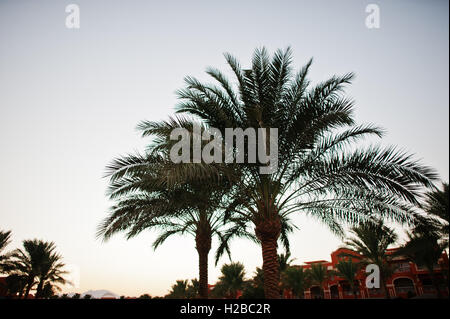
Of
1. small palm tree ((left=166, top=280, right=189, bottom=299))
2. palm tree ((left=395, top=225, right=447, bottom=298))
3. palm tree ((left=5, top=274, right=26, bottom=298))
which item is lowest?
small palm tree ((left=166, top=280, right=189, bottom=299))

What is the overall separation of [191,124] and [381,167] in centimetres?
484

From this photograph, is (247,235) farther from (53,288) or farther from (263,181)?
(53,288)

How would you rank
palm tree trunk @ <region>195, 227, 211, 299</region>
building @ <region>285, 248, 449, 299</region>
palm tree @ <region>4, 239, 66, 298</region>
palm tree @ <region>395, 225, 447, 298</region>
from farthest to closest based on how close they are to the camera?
building @ <region>285, 248, 449, 299</region>
palm tree @ <region>4, 239, 66, 298</region>
palm tree @ <region>395, 225, 447, 298</region>
palm tree trunk @ <region>195, 227, 211, 299</region>

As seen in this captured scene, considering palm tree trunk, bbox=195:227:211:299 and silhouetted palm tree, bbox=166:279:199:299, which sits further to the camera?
silhouetted palm tree, bbox=166:279:199:299

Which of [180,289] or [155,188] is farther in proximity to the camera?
[180,289]

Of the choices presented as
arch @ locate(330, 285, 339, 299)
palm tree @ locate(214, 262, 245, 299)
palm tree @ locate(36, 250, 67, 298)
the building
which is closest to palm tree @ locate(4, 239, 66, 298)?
palm tree @ locate(36, 250, 67, 298)

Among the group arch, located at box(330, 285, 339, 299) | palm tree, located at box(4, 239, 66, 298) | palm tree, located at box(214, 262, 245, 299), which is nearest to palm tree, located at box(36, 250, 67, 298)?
palm tree, located at box(4, 239, 66, 298)

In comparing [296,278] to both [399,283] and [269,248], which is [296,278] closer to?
[399,283]

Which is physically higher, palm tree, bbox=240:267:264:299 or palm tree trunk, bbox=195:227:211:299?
palm tree trunk, bbox=195:227:211:299

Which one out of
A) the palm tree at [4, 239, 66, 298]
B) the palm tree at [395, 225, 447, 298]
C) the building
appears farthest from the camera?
the building

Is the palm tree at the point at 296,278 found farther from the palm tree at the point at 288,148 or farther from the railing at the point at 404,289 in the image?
the palm tree at the point at 288,148

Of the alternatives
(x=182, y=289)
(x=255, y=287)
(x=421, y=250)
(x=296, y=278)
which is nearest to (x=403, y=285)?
(x=296, y=278)

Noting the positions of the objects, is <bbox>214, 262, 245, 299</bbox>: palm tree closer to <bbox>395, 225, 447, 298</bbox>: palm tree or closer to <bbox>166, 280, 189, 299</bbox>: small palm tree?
<bbox>166, 280, 189, 299</bbox>: small palm tree
